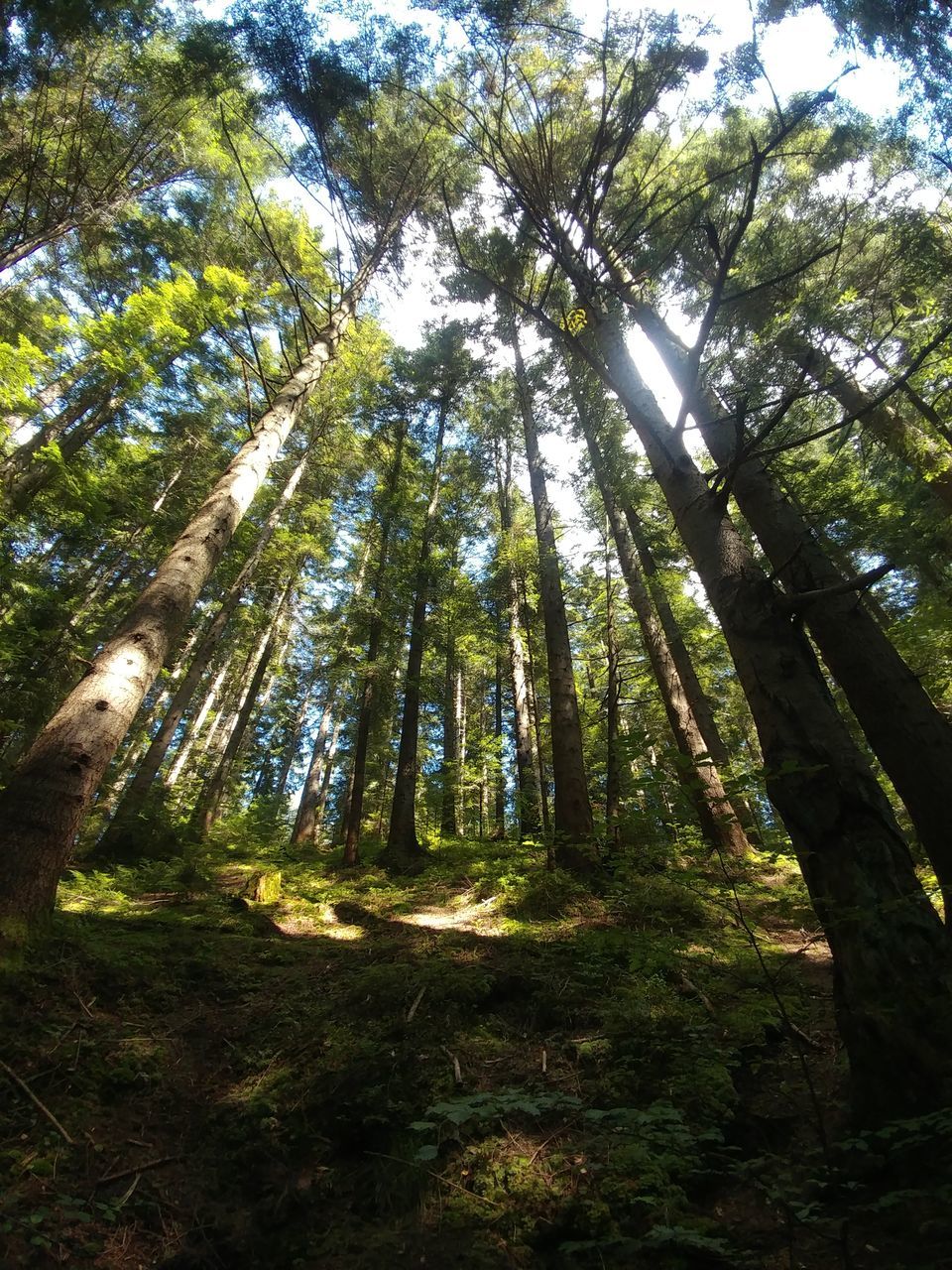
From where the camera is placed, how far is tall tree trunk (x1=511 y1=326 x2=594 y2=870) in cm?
783

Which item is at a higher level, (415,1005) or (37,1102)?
(415,1005)

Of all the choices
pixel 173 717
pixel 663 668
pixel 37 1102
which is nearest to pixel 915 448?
pixel 663 668

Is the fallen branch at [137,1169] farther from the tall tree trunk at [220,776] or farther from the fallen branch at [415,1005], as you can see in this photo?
the tall tree trunk at [220,776]

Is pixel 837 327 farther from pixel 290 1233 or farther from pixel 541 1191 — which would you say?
pixel 290 1233

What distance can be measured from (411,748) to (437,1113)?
907 centimetres

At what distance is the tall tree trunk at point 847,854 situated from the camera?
206cm

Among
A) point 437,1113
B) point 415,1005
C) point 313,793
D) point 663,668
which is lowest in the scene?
point 437,1113

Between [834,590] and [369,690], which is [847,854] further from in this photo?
[369,690]

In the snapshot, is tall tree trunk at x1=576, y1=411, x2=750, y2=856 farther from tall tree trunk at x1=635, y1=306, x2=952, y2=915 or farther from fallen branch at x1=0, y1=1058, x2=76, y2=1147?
fallen branch at x1=0, y1=1058, x2=76, y2=1147

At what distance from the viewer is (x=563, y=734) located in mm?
8539

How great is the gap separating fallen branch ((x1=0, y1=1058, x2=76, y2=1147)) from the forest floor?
0.02 metres

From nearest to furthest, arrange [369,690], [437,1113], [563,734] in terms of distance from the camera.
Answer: [437,1113], [563,734], [369,690]

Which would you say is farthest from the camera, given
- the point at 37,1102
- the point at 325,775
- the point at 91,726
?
the point at 325,775

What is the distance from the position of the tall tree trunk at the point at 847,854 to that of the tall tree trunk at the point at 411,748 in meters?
8.95
